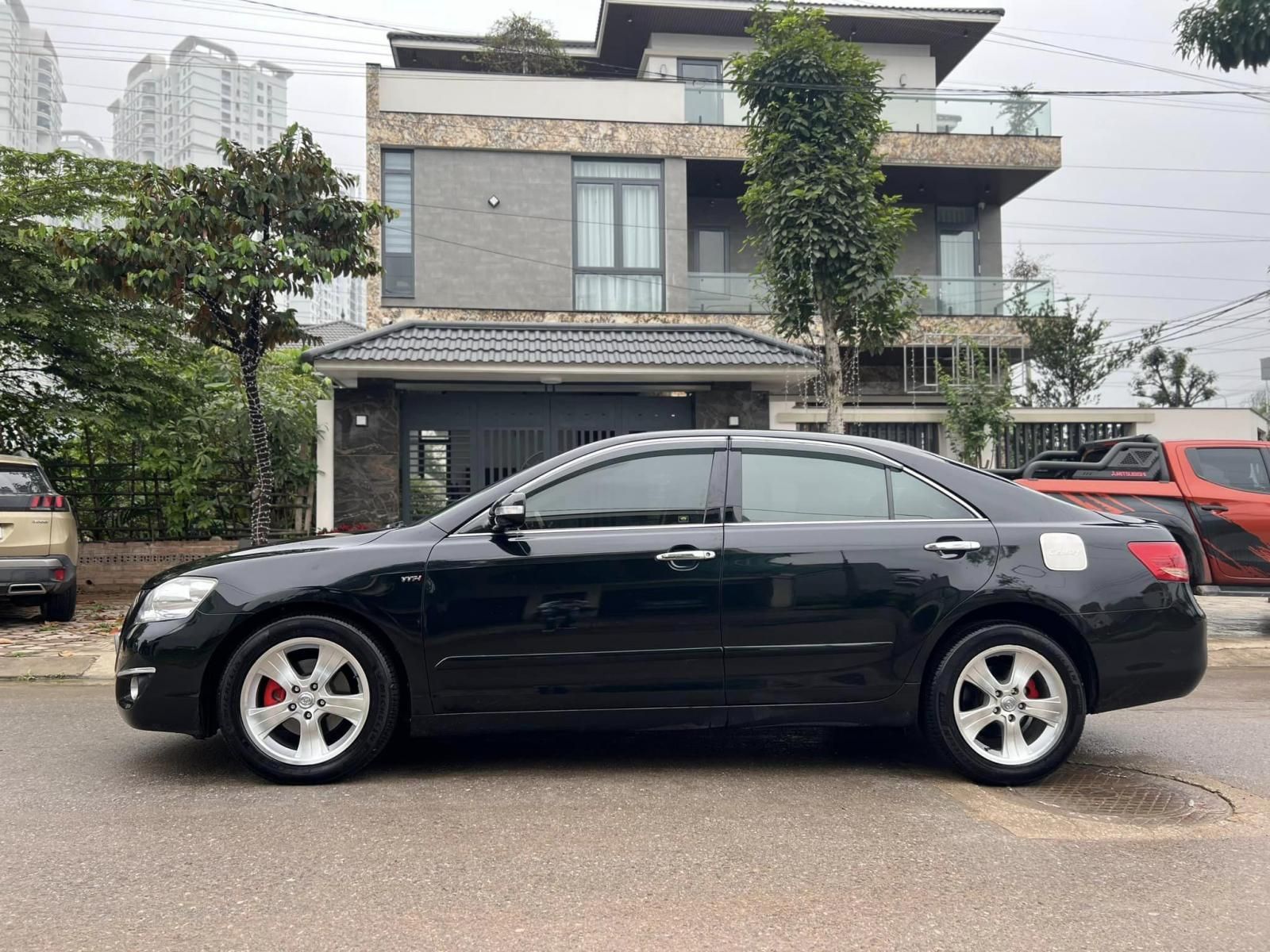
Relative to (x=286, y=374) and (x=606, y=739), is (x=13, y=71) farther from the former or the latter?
(x=606, y=739)

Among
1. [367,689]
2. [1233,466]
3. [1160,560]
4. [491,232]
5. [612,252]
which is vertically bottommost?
[367,689]

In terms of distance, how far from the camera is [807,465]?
16.6 feet

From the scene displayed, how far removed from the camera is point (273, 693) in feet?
15.5

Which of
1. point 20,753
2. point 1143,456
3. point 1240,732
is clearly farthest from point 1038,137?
point 20,753

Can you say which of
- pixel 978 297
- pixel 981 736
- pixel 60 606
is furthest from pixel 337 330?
pixel 981 736

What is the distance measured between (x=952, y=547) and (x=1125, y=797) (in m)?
1.33

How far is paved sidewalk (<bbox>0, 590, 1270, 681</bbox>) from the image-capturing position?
8008 millimetres

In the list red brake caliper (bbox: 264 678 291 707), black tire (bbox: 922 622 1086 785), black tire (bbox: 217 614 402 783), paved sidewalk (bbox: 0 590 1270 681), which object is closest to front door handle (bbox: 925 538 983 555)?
black tire (bbox: 922 622 1086 785)

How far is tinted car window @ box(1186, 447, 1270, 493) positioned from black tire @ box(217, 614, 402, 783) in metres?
7.91

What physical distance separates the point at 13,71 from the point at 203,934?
6173 inches

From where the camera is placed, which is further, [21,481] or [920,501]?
[21,481]

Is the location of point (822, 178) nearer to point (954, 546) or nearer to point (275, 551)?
point (954, 546)

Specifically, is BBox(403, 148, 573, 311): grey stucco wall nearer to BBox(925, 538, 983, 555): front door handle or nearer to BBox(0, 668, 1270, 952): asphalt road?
BBox(0, 668, 1270, 952): asphalt road

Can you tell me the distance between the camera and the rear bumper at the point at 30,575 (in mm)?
9211
